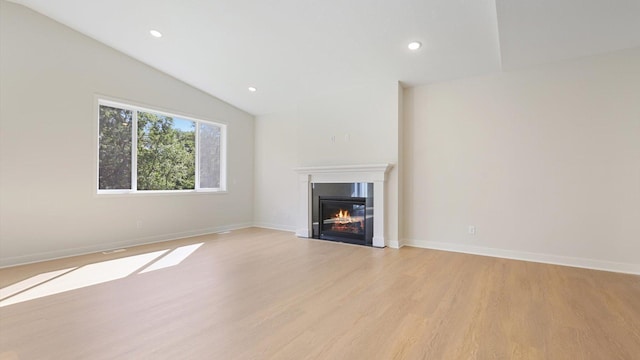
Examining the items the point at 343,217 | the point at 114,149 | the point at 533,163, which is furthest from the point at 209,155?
the point at 533,163

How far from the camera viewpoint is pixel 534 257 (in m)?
3.78

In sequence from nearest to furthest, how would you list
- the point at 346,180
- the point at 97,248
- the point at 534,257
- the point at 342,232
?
the point at 534,257
the point at 97,248
the point at 346,180
the point at 342,232

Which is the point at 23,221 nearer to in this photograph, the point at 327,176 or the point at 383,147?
the point at 327,176

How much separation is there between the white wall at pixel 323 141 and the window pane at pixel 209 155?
36.5 inches

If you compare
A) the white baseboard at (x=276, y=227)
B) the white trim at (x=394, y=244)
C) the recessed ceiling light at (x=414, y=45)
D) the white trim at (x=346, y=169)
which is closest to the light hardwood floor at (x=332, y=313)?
the white trim at (x=394, y=244)

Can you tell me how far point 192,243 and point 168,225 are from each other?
712 mm

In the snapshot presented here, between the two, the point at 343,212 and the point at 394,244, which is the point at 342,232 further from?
the point at 394,244

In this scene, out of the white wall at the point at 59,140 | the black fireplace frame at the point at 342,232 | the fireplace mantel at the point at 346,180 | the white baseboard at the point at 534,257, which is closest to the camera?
the white baseboard at the point at 534,257

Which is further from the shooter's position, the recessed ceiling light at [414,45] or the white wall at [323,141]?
the white wall at [323,141]

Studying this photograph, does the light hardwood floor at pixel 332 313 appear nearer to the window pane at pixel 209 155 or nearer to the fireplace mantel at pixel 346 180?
the fireplace mantel at pixel 346 180

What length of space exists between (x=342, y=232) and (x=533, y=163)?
2.99 meters

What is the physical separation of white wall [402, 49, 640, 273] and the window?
3933 mm

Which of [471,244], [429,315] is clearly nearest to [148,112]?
[429,315]

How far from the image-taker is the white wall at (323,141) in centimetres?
465
